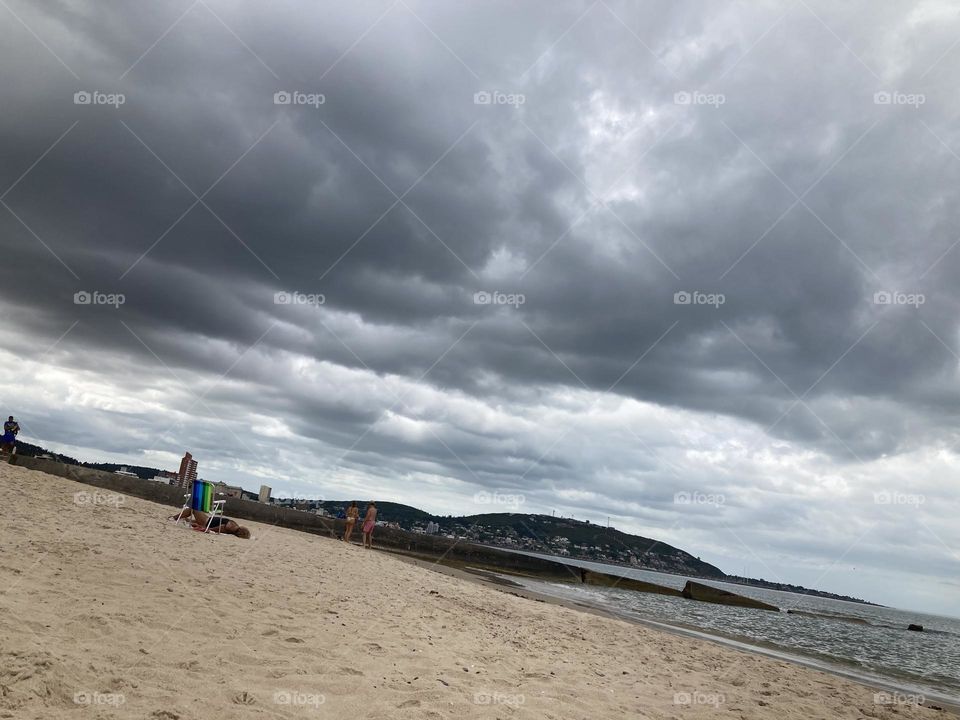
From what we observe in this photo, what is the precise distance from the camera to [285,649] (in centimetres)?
750

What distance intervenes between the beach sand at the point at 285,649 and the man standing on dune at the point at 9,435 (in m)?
7.75

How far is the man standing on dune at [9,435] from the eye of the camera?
21.8 metres

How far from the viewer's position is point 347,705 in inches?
240

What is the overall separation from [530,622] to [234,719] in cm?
1012

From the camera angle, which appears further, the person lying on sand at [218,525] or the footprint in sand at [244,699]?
the person lying on sand at [218,525]

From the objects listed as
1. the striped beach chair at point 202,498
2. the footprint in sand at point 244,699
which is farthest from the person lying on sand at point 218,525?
the footprint in sand at point 244,699

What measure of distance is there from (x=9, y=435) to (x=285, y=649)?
2109 centimetres

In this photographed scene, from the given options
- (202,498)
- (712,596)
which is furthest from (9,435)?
(712,596)

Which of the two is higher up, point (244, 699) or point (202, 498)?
point (202, 498)

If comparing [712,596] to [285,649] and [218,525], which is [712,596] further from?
[285,649]

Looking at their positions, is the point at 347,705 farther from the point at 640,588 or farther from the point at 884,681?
the point at 640,588

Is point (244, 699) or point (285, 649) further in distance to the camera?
point (285, 649)

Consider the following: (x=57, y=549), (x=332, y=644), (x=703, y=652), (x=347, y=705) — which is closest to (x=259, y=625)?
(x=332, y=644)

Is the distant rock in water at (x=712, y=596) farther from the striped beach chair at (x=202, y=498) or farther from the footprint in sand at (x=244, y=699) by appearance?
the footprint in sand at (x=244, y=699)
